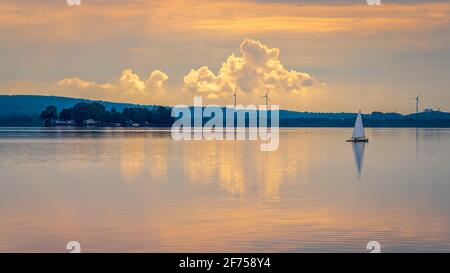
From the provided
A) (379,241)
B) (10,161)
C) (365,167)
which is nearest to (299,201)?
(379,241)

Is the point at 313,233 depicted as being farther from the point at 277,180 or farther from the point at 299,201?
the point at 277,180

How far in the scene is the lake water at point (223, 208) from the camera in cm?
2909

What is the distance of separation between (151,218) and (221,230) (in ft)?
15.3

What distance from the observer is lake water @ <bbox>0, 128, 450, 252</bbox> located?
29094mm

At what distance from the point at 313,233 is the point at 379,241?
2.48m

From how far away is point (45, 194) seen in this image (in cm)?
4578

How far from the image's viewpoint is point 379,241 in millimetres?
29359

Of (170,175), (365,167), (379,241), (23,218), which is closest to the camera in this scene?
(379,241)

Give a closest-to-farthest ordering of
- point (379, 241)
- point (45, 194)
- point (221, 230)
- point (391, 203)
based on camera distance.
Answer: point (379, 241), point (221, 230), point (391, 203), point (45, 194)

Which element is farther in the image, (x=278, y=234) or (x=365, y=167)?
(x=365, y=167)

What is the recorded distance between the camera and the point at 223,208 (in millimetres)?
38594

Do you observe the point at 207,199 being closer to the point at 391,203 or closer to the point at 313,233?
the point at 391,203

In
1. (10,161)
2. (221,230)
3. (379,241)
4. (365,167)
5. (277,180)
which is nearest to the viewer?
(379,241)

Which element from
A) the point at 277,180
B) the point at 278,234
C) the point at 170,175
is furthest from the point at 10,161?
the point at 278,234
